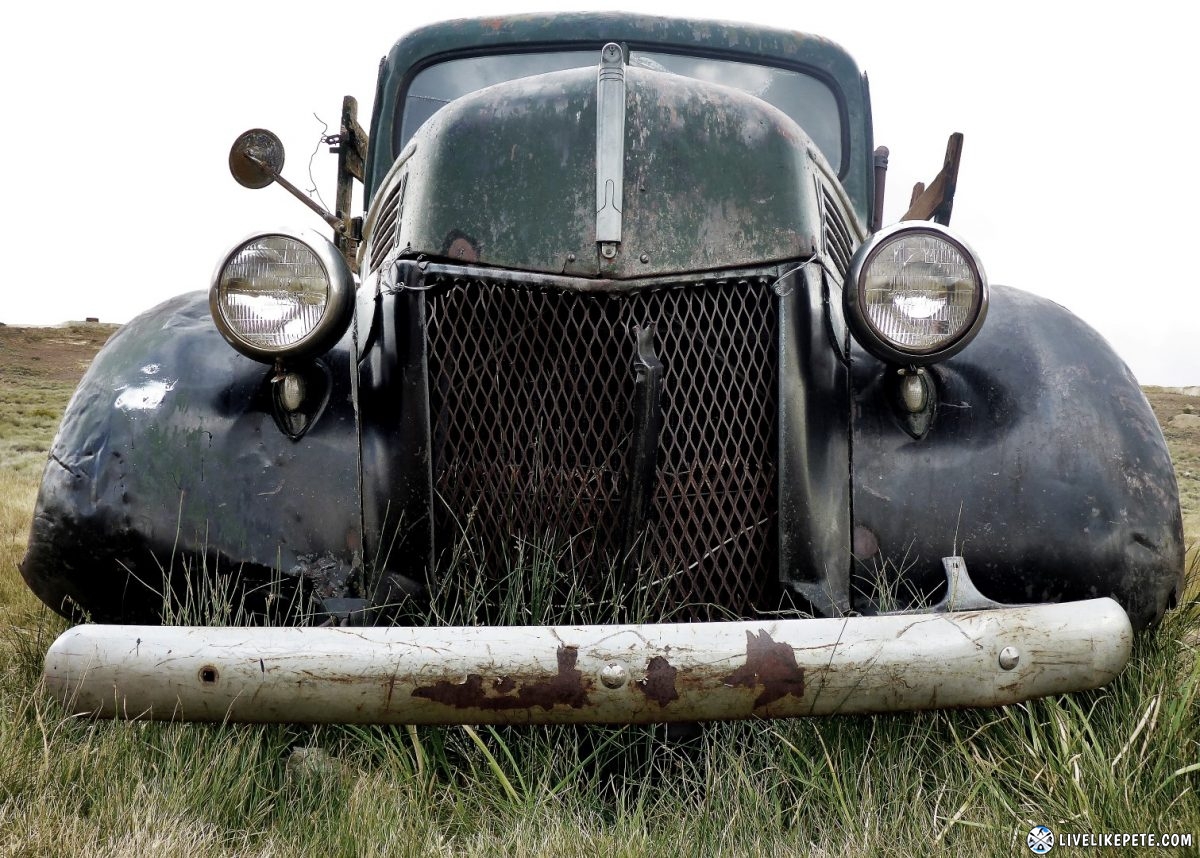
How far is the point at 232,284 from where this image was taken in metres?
1.93

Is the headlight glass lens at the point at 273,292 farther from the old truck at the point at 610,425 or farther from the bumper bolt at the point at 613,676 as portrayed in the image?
the bumper bolt at the point at 613,676

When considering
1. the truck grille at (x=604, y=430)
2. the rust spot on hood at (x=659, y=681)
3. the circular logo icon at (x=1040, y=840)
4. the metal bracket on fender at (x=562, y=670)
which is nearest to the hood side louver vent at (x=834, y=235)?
the truck grille at (x=604, y=430)

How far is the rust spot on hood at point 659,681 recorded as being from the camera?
4.77 feet

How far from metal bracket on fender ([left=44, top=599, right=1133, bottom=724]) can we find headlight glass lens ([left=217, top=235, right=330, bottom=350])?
2.29 ft

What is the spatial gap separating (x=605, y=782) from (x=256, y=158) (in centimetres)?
241

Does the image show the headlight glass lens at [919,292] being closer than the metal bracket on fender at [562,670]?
No

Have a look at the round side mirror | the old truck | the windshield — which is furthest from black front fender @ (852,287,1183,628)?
the round side mirror

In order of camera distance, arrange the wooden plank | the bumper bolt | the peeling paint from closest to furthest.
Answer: the bumper bolt → the peeling paint → the wooden plank

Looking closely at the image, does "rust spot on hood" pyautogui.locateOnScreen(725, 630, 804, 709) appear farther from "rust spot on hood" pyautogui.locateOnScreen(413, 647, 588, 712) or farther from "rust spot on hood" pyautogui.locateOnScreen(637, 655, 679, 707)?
"rust spot on hood" pyautogui.locateOnScreen(413, 647, 588, 712)

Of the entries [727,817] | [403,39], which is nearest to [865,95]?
[403,39]

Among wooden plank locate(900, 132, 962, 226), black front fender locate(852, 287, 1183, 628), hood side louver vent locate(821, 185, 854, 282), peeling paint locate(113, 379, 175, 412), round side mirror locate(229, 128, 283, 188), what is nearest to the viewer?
black front fender locate(852, 287, 1183, 628)

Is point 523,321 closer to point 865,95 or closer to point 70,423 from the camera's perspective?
point 70,423

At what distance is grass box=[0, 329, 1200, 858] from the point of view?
5.01ft

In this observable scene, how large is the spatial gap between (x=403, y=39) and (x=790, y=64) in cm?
167
